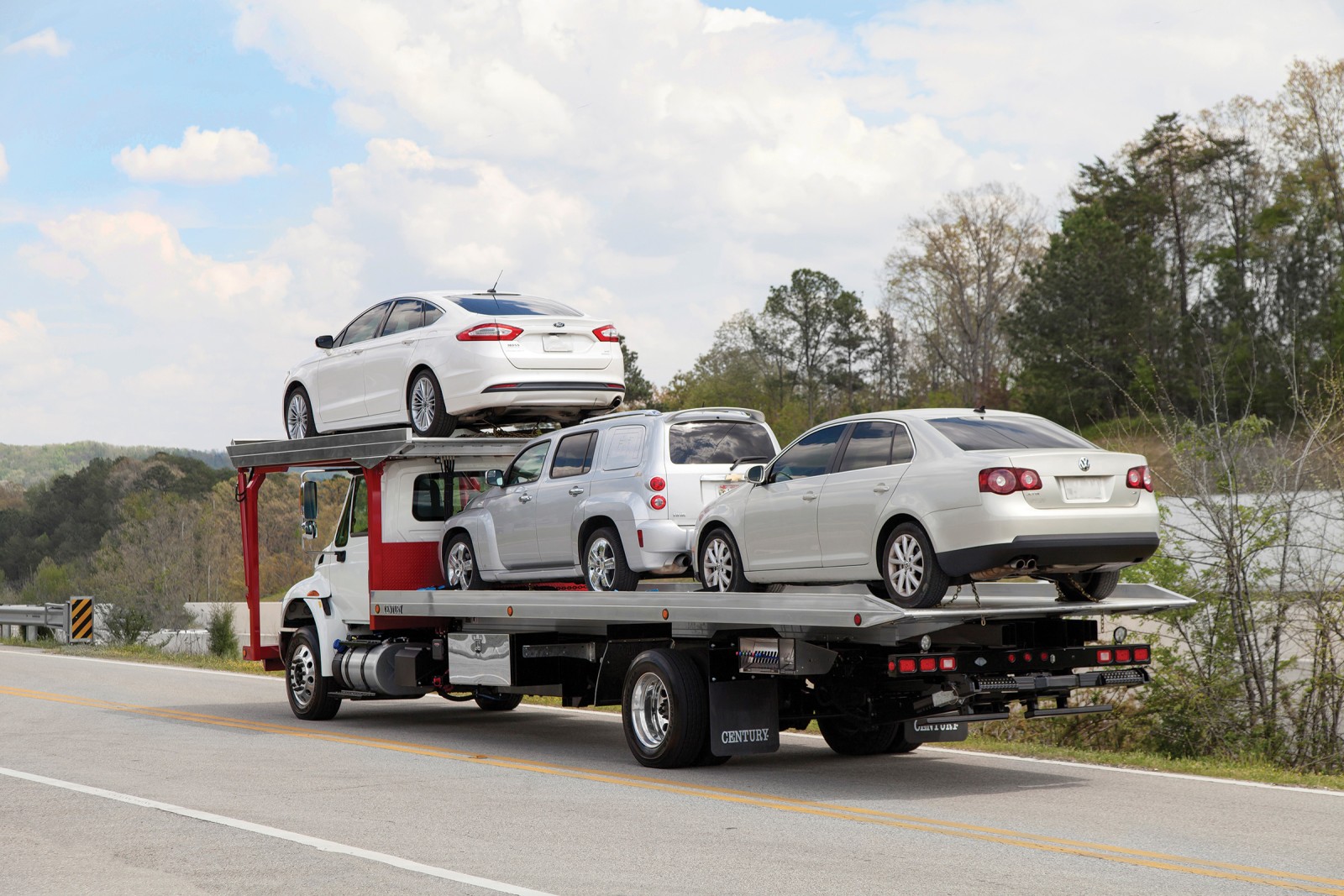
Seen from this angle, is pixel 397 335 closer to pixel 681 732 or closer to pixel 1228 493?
pixel 681 732

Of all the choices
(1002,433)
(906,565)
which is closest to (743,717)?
(906,565)

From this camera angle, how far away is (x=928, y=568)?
8969mm

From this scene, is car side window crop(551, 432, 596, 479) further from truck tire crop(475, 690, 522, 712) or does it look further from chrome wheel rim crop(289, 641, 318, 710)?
truck tire crop(475, 690, 522, 712)

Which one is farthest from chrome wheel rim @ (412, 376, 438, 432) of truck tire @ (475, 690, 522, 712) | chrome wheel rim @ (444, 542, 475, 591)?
truck tire @ (475, 690, 522, 712)

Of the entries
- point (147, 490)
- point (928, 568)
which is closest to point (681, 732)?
point (928, 568)

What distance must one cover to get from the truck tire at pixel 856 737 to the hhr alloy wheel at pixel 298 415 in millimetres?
6882

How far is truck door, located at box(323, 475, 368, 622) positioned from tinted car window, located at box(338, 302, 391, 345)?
158cm

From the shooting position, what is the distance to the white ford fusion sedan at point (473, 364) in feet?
44.1

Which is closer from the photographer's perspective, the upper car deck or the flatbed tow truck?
the upper car deck

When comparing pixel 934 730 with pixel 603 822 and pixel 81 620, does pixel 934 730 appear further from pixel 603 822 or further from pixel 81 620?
pixel 81 620

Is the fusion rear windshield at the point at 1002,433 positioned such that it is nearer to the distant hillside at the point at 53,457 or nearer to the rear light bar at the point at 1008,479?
the rear light bar at the point at 1008,479

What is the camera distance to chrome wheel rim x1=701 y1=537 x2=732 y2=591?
10.8 meters

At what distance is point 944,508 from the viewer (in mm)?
8898

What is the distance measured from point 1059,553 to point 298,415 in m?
9.77
